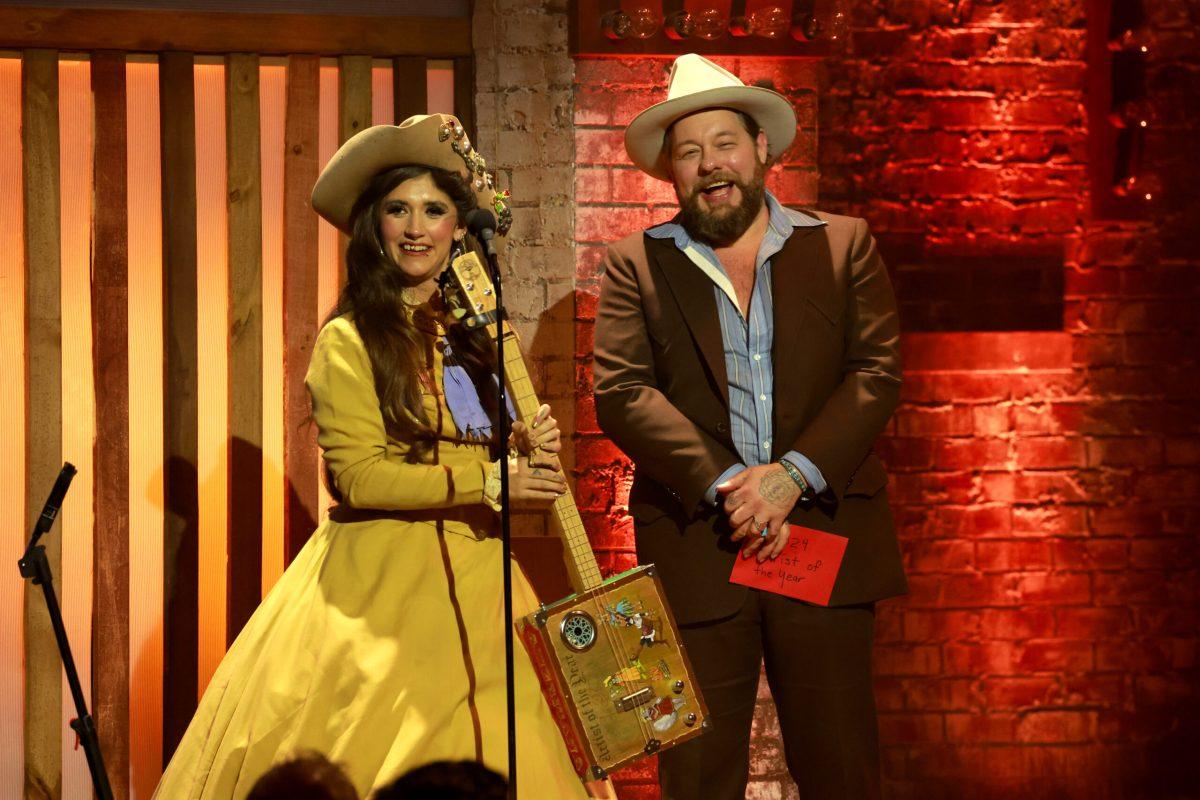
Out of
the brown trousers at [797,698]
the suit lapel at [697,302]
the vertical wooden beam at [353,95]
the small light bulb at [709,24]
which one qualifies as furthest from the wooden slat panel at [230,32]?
the brown trousers at [797,698]

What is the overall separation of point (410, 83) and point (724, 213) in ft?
4.48

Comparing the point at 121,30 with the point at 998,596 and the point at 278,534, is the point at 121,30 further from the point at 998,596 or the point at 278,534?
the point at 998,596

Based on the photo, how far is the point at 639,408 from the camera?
2682 mm

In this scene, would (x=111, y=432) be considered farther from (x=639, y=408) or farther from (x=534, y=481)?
(x=639, y=408)

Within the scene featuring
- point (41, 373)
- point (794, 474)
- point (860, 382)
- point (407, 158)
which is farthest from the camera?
point (41, 373)

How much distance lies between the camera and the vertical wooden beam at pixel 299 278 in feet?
11.9

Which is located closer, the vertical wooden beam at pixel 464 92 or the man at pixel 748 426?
the man at pixel 748 426

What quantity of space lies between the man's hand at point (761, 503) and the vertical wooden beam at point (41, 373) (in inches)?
86.4

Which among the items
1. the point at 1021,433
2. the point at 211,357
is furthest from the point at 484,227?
the point at 1021,433

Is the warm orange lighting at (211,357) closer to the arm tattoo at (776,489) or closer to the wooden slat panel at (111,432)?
the wooden slat panel at (111,432)

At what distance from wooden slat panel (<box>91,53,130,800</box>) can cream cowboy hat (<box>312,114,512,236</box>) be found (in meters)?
1.06

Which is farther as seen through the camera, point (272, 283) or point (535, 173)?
point (272, 283)

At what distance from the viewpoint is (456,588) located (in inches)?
103

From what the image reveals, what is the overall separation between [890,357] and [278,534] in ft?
6.63
